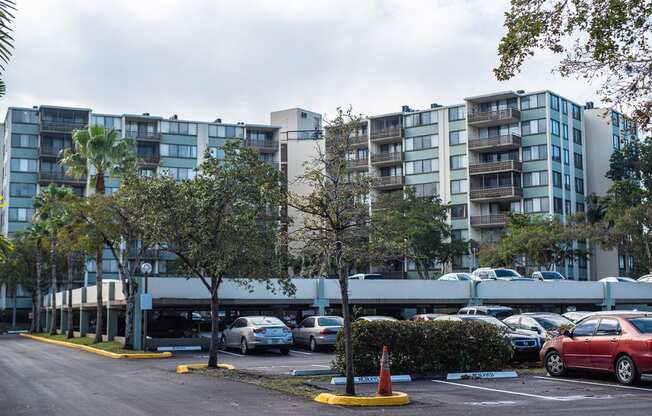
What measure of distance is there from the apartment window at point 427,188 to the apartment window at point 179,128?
28.1m

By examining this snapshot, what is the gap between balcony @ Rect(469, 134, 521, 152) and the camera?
77312mm

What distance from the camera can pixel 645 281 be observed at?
52.1 m

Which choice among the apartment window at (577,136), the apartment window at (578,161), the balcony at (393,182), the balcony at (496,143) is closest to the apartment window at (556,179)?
the balcony at (496,143)

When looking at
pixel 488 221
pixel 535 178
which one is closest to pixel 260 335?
pixel 488 221

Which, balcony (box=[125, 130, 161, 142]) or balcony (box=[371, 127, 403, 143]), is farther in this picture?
balcony (box=[125, 130, 161, 142])

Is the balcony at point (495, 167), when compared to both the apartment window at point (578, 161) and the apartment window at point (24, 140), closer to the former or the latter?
the apartment window at point (578, 161)

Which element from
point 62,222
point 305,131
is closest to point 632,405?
point 62,222

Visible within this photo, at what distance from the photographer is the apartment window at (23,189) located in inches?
3442

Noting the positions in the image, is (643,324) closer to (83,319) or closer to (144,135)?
(83,319)

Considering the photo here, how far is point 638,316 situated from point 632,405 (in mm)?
4456

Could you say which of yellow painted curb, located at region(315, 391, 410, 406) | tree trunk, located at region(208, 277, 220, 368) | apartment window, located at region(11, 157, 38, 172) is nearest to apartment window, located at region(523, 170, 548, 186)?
apartment window, located at region(11, 157, 38, 172)

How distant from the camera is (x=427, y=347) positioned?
20.8 metres

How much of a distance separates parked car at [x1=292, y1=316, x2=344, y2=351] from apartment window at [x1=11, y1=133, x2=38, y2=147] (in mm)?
64566

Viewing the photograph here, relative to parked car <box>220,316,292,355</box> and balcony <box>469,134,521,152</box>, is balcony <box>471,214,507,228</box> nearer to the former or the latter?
balcony <box>469,134,521,152</box>
